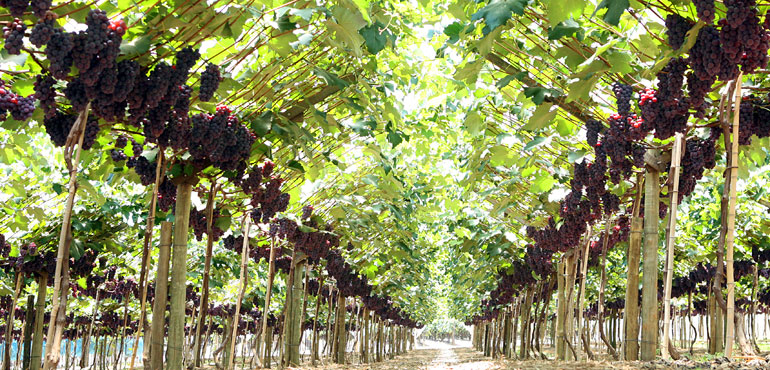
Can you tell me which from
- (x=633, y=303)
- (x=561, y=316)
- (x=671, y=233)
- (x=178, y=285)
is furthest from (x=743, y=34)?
(x=561, y=316)

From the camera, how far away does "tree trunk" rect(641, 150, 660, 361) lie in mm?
5387

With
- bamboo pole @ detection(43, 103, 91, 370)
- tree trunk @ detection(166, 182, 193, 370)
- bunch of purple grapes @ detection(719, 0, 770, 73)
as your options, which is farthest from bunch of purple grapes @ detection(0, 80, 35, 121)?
bunch of purple grapes @ detection(719, 0, 770, 73)

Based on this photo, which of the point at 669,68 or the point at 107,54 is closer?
the point at 107,54

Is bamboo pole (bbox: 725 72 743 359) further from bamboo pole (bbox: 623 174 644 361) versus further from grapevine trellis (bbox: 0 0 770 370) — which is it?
bamboo pole (bbox: 623 174 644 361)

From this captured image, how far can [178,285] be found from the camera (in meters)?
4.68

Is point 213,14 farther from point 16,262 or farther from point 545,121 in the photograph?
point 16,262

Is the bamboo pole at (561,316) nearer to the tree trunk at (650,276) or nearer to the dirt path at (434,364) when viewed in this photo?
the dirt path at (434,364)

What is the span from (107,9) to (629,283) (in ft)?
16.8

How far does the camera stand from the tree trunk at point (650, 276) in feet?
17.7

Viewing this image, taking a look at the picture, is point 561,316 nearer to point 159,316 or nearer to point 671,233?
point 671,233

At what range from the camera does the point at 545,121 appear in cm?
458

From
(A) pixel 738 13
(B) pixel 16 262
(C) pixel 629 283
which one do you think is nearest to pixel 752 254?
(C) pixel 629 283

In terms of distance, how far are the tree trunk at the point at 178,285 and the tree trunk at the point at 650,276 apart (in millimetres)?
3918

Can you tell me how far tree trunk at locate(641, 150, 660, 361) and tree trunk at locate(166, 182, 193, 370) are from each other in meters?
3.92
